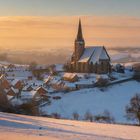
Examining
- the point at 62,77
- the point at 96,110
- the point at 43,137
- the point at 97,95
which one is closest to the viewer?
the point at 43,137

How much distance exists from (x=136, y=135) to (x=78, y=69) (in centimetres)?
7633

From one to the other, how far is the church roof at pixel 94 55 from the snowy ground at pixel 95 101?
22.0 meters

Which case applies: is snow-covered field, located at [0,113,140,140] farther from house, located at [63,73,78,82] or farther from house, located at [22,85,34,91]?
house, located at [63,73,78,82]

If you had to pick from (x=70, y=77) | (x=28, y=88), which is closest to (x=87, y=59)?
(x=70, y=77)

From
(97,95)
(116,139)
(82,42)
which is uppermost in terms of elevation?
(82,42)

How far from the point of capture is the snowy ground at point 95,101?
47.8 meters

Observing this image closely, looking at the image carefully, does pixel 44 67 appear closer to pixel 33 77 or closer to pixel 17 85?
pixel 33 77

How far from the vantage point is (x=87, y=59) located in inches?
3649

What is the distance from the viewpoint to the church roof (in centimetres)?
9300

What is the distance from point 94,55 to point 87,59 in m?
3.08

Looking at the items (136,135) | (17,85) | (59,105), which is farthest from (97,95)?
(136,135)

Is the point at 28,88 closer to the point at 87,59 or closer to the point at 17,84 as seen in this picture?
the point at 17,84

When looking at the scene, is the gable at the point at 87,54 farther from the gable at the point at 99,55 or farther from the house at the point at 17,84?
the house at the point at 17,84

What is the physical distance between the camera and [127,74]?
84.2 meters
